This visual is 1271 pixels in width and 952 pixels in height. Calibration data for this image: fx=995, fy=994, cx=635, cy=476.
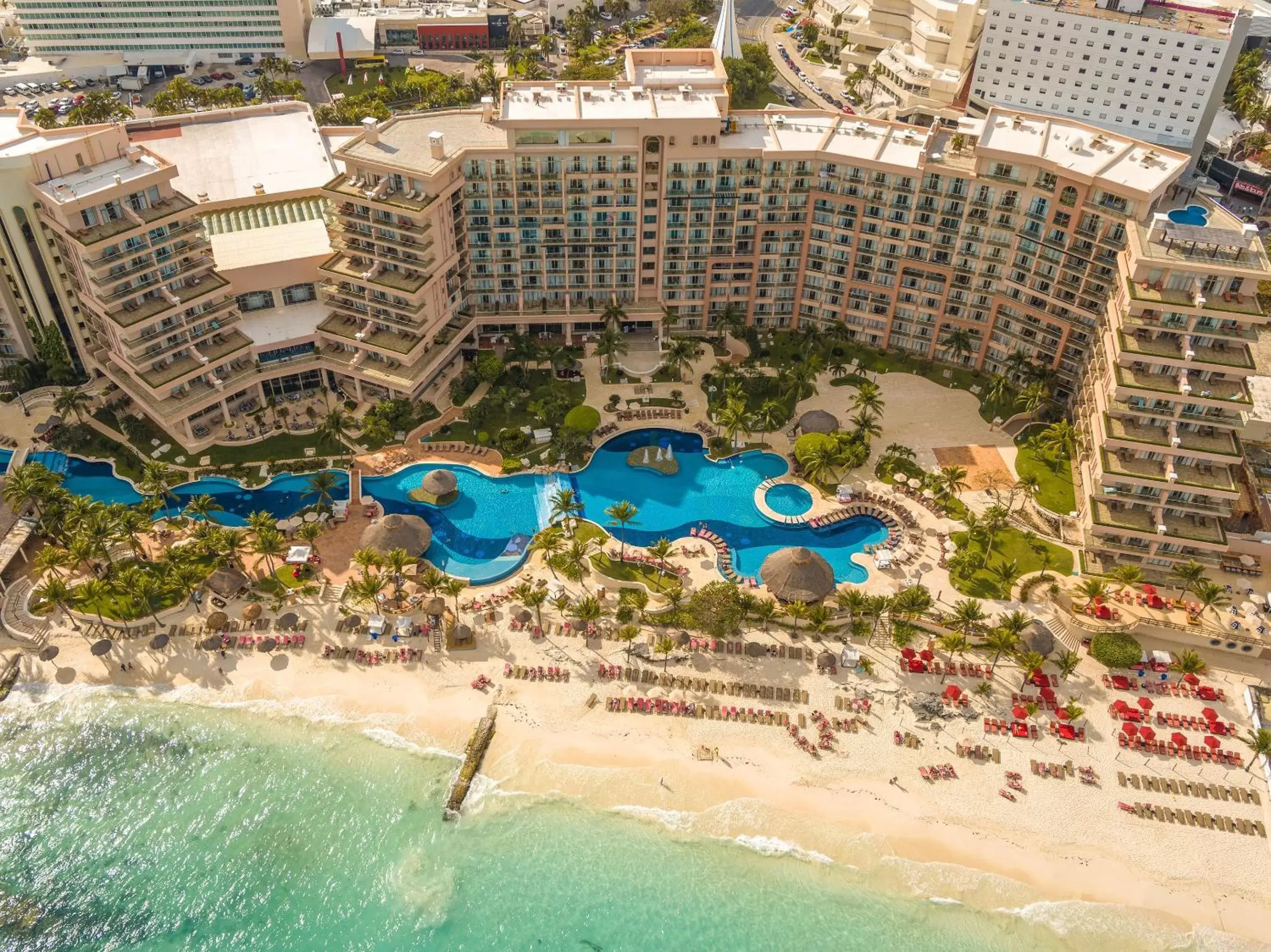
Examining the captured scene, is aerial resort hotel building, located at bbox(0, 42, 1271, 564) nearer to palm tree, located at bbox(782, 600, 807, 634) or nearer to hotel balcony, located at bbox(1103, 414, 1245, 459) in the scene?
hotel balcony, located at bbox(1103, 414, 1245, 459)

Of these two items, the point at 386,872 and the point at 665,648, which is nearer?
the point at 386,872

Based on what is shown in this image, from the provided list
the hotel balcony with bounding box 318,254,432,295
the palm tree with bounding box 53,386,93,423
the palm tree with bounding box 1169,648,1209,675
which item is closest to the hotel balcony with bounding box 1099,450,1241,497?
the palm tree with bounding box 1169,648,1209,675

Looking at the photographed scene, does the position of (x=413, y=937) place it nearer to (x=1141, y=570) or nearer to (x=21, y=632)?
(x=21, y=632)

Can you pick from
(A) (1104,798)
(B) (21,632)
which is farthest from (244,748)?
(A) (1104,798)

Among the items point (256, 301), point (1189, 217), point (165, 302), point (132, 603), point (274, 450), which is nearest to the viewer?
point (132, 603)

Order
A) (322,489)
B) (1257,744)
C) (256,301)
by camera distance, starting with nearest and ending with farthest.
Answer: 1. (1257,744)
2. (322,489)
3. (256,301)

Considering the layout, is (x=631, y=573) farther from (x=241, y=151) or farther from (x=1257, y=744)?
(x=241, y=151)

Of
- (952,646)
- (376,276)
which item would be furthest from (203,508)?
(952,646)
